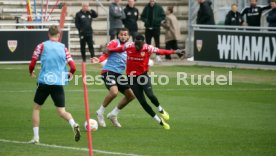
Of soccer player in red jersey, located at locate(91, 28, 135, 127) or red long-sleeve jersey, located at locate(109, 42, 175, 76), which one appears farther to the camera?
soccer player in red jersey, located at locate(91, 28, 135, 127)

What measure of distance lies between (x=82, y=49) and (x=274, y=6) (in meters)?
7.11

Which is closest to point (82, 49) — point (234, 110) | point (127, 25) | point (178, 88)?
point (127, 25)

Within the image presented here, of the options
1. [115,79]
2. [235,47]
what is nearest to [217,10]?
[235,47]

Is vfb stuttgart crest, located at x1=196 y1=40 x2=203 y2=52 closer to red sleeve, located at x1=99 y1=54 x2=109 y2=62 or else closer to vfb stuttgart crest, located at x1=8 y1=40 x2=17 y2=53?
vfb stuttgart crest, located at x1=8 y1=40 x2=17 y2=53

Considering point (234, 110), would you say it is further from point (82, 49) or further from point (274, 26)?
point (82, 49)

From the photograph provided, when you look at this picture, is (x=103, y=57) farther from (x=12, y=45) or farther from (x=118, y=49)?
(x=12, y=45)

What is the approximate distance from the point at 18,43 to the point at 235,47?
24.8 feet

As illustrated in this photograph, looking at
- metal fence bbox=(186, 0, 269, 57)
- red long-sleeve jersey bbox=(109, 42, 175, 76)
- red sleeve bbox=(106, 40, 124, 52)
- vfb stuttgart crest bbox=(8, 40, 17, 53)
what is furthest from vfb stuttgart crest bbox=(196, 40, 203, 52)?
red long-sleeve jersey bbox=(109, 42, 175, 76)

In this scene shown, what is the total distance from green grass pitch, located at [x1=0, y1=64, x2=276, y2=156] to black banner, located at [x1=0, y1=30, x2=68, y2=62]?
364 cm

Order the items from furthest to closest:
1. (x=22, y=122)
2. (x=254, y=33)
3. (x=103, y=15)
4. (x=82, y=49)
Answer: (x=103, y=15) < (x=82, y=49) < (x=254, y=33) < (x=22, y=122)

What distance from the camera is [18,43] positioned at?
101 feet

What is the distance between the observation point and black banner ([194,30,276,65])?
29641 millimetres

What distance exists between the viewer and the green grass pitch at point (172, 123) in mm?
14508

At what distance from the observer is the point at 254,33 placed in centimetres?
3006
